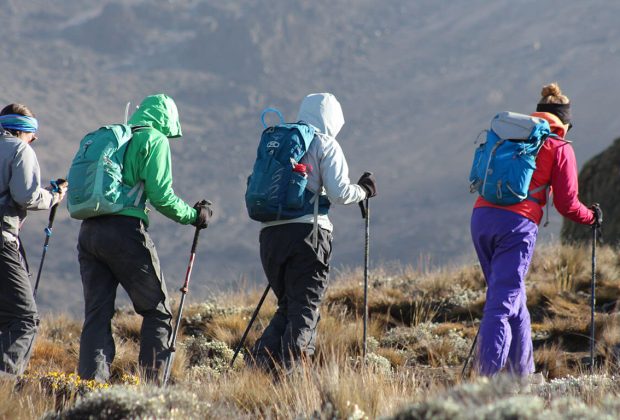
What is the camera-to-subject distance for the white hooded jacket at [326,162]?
762cm

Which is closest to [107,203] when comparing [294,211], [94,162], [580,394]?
[94,162]

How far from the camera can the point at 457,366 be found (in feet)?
31.1

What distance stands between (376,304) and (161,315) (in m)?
5.16

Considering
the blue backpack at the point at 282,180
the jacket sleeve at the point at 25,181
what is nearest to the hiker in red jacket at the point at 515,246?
the blue backpack at the point at 282,180

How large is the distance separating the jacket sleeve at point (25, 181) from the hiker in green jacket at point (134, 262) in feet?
2.02

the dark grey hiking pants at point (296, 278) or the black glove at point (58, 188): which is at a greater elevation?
the black glove at point (58, 188)

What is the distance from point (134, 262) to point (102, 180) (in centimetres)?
64

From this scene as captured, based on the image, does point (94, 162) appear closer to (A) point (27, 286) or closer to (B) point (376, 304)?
(A) point (27, 286)

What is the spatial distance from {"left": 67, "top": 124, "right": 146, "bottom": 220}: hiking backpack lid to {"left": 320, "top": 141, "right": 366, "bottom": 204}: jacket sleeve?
1376mm

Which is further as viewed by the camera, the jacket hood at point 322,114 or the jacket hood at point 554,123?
the jacket hood at point 322,114

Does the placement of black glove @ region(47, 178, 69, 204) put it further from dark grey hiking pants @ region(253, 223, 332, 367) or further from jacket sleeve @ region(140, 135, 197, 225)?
dark grey hiking pants @ region(253, 223, 332, 367)

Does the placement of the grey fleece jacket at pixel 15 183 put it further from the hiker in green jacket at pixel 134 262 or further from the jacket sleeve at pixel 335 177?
the jacket sleeve at pixel 335 177

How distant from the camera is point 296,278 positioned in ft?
25.2

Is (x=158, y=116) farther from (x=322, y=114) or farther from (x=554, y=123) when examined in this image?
(x=554, y=123)
